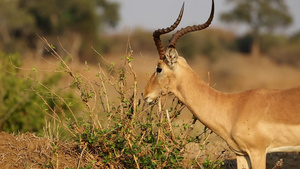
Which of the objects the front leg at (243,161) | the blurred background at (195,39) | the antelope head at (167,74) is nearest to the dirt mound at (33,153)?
the antelope head at (167,74)

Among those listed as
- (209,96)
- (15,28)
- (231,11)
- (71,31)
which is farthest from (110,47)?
(209,96)

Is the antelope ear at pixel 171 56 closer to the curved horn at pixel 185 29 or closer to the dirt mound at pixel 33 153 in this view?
the curved horn at pixel 185 29

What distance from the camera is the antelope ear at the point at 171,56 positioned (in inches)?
288

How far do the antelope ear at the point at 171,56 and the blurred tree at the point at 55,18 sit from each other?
37813mm

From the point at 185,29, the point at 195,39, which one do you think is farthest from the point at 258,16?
the point at 185,29

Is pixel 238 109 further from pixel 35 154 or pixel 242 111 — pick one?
pixel 35 154

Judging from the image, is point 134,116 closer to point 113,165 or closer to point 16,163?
point 113,165

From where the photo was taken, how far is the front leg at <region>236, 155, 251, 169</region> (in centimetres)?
748

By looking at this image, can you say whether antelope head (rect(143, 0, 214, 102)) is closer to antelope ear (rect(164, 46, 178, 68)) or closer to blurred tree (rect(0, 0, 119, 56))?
antelope ear (rect(164, 46, 178, 68))

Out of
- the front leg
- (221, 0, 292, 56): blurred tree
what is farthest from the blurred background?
the front leg

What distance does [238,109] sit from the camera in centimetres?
721

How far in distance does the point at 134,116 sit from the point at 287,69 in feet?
132

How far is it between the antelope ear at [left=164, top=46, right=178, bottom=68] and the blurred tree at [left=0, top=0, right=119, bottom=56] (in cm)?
3781

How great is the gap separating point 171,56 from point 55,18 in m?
41.1
